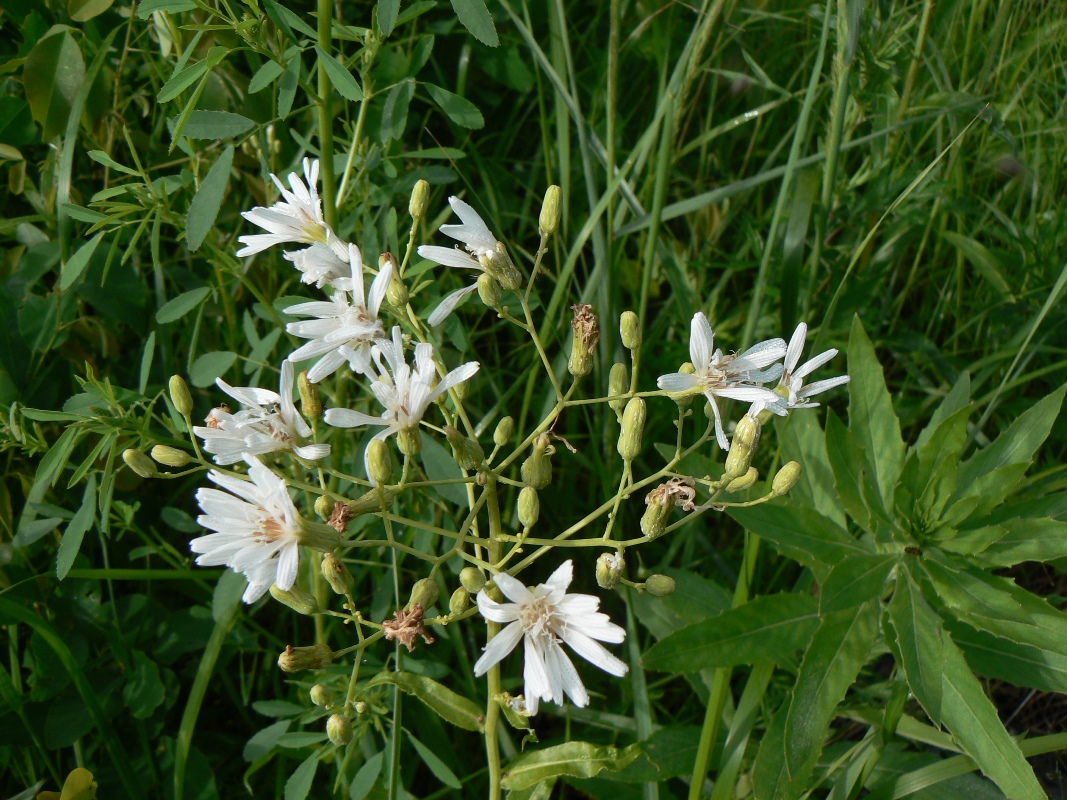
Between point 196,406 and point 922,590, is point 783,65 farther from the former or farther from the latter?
point 196,406

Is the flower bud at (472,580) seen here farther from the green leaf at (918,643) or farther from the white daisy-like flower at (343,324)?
the green leaf at (918,643)

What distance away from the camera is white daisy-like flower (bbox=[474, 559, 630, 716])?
152 centimetres

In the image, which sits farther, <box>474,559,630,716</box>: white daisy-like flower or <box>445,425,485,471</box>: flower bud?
<box>445,425,485,471</box>: flower bud

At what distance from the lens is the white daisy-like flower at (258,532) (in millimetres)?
1539

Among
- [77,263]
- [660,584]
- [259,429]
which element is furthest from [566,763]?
[77,263]

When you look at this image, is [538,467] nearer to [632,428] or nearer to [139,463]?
[632,428]

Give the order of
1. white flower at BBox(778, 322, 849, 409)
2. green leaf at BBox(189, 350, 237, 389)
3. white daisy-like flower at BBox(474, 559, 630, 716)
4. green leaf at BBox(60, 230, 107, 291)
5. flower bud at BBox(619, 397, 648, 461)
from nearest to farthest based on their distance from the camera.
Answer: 1. white daisy-like flower at BBox(474, 559, 630, 716)
2. flower bud at BBox(619, 397, 648, 461)
3. white flower at BBox(778, 322, 849, 409)
4. green leaf at BBox(60, 230, 107, 291)
5. green leaf at BBox(189, 350, 237, 389)

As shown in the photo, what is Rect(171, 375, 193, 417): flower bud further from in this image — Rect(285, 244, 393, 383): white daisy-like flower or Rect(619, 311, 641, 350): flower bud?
Rect(619, 311, 641, 350): flower bud

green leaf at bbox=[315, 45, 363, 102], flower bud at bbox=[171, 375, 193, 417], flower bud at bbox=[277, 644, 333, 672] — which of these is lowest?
flower bud at bbox=[277, 644, 333, 672]

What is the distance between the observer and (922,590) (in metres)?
2.22

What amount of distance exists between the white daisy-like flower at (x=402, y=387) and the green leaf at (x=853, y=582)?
98 centimetres

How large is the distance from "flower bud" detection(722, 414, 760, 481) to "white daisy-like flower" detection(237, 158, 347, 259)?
889mm

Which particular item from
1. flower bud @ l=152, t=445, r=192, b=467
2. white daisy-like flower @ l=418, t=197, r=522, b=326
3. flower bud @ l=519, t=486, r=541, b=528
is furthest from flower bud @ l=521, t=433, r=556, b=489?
flower bud @ l=152, t=445, r=192, b=467

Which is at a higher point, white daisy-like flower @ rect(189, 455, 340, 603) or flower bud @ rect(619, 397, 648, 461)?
flower bud @ rect(619, 397, 648, 461)
